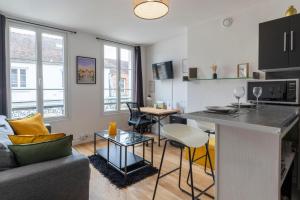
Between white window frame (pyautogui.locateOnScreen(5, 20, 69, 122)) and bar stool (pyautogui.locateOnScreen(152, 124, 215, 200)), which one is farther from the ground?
white window frame (pyautogui.locateOnScreen(5, 20, 69, 122))

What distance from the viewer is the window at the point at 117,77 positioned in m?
4.41

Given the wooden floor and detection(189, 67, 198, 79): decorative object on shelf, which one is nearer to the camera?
the wooden floor

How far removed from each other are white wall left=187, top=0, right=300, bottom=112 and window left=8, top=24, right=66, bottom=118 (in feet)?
8.82

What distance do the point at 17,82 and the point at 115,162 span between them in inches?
91.2

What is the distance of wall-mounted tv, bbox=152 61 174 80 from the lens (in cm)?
426

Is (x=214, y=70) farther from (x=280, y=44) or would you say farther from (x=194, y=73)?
(x=280, y=44)

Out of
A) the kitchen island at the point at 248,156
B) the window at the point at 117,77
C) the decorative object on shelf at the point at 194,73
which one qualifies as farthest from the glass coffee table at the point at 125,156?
the window at the point at 117,77

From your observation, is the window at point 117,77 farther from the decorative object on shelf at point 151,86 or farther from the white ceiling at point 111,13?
the white ceiling at point 111,13

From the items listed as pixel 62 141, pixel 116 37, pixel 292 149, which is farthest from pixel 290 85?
pixel 116 37

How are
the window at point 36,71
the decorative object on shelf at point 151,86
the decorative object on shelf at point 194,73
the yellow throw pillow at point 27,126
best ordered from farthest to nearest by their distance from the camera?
the decorative object on shelf at point 151,86 < the decorative object on shelf at point 194,73 < the window at point 36,71 < the yellow throw pillow at point 27,126

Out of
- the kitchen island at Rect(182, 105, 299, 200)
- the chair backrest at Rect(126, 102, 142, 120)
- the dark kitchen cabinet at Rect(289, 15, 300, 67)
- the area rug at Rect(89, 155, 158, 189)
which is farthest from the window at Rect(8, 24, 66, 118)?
the dark kitchen cabinet at Rect(289, 15, 300, 67)

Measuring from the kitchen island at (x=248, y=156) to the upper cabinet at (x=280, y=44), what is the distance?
1243mm

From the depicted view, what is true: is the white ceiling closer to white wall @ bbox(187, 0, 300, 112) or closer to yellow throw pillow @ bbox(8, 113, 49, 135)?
white wall @ bbox(187, 0, 300, 112)

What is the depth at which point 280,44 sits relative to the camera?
2.09m
